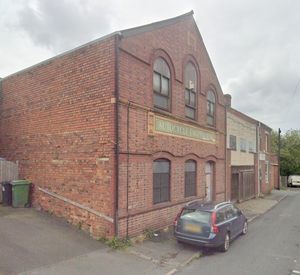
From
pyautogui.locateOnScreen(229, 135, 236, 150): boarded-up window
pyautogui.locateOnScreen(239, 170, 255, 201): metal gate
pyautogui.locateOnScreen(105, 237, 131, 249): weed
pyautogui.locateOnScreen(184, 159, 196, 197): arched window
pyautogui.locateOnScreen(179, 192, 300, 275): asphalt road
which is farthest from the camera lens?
pyautogui.locateOnScreen(239, 170, 255, 201): metal gate

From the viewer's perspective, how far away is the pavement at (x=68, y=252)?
25.6 feet

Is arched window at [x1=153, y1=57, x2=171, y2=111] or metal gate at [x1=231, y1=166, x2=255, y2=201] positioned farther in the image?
metal gate at [x1=231, y1=166, x2=255, y2=201]

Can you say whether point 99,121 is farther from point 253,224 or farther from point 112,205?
point 253,224

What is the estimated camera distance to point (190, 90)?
15.8 metres

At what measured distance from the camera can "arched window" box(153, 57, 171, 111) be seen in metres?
12.9

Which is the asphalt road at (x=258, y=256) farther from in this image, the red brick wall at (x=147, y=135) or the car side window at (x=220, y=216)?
the red brick wall at (x=147, y=135)

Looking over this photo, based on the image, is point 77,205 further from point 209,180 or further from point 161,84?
point 209,180

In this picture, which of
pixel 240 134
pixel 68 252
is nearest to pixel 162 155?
pixel 68 252

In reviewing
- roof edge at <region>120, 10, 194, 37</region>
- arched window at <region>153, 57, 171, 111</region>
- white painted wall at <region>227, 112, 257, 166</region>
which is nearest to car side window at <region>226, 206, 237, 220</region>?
arched window at <region>153, 57, 171, 111</region>

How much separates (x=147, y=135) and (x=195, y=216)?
332 cm

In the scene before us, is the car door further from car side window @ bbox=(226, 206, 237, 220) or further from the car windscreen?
the car windscreen

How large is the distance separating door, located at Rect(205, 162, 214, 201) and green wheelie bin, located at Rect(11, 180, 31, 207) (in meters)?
8.93

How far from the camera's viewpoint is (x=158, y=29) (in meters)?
13.1

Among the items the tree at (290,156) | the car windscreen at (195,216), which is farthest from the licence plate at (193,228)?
the tree at (290,156)
